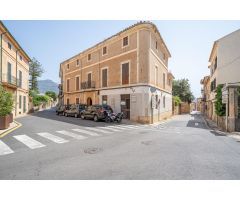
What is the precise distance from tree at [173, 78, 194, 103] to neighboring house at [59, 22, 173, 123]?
875 inches

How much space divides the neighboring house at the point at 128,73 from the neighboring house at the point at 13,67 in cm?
843

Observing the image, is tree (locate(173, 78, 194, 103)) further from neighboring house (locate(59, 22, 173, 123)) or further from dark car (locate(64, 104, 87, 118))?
dark car (locate(64, 104, 87, 118))

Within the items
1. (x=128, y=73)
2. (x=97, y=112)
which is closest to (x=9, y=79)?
(x=97, y=112)

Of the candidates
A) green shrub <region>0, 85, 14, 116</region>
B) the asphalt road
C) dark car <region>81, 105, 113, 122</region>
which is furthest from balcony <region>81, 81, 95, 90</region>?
the asphalt road

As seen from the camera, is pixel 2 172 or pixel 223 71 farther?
pixel 223 71

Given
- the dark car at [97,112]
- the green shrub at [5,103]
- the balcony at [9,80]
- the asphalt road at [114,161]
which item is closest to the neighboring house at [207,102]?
the dark car at [97,112]

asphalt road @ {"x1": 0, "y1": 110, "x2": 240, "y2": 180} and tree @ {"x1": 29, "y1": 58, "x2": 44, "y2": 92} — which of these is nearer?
asphalt road @ {"x1": 0, "y1": 110, "x2": 240, "y2": 180}

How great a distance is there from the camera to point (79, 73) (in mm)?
24469

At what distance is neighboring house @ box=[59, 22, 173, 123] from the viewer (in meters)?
15.2

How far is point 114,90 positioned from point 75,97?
9931 millimetres

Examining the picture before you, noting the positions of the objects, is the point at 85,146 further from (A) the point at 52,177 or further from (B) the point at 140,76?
(B) the point at 140,76

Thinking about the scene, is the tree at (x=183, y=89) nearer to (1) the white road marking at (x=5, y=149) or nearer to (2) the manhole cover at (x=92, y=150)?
(2) the manhole cover at (x=92, y=150)

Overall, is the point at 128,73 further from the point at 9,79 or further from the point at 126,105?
the point at 9,79

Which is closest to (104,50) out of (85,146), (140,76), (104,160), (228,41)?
(140,76)
